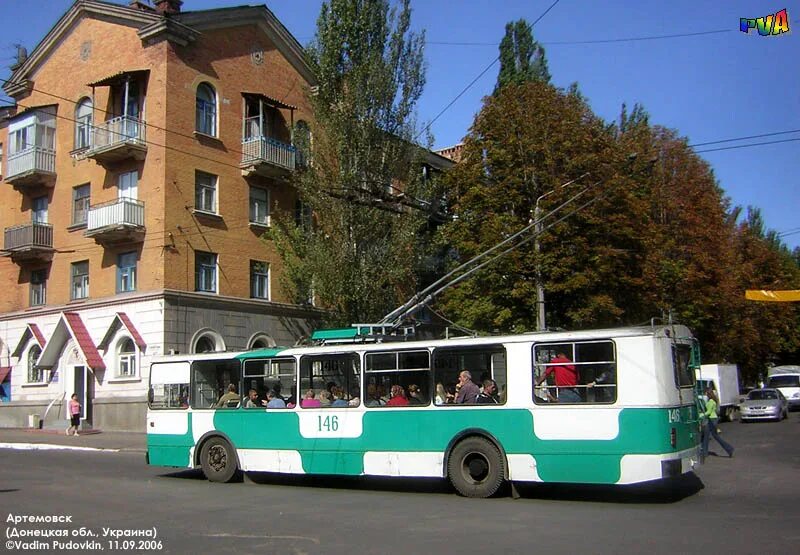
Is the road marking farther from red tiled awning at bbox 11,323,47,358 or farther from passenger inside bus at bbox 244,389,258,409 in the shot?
passenger inside bus at bbox 244,389,258,409

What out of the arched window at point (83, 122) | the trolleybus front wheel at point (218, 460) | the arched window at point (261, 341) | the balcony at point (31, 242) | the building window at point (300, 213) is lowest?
the trolleybus front wheel at point (218, 460)

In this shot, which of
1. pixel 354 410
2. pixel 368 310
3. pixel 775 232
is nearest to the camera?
pixel 354 410

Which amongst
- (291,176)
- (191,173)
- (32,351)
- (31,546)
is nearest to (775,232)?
(291,176)

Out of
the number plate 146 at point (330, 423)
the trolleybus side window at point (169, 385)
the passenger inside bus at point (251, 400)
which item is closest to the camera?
the number plate 146 at point (330, 423)

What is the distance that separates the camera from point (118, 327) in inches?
1155

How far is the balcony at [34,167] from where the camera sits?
32.3 m

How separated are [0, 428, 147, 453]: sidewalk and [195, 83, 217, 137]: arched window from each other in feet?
38.7

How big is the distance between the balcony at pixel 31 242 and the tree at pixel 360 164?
34.5 ft

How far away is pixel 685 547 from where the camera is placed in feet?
26.4

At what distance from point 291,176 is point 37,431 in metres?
14.0

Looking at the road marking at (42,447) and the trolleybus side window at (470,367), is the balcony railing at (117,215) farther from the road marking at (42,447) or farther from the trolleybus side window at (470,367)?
the trolleybus side window at (470,367)

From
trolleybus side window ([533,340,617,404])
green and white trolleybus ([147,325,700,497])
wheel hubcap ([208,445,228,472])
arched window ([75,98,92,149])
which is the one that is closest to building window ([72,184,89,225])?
arched window ([75,98,92,149])

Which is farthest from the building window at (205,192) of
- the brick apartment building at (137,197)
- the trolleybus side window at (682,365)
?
the trolleybus side window at (682,365)

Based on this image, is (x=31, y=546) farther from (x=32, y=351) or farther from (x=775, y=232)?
(x=775, y=232)
